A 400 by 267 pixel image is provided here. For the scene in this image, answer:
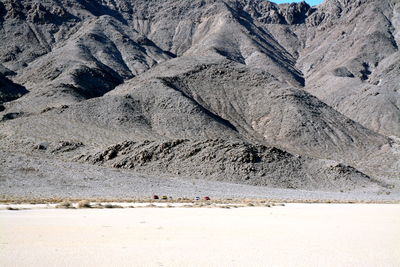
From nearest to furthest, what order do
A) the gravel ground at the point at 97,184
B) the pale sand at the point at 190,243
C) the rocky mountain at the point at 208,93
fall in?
the pale sand at the point at 190,243
the gravel ground at the point at 97,184
the rocky mountain at the point at 208,93

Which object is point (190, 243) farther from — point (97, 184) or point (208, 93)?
point (208, 93)

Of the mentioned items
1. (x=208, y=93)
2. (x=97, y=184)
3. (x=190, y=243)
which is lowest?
(x=97, y=184)

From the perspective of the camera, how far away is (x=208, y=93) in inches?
3509

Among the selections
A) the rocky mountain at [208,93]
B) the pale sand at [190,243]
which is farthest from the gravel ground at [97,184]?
the pale sand at [190,243]

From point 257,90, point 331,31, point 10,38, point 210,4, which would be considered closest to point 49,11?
point 10,38

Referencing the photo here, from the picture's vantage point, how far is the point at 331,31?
186 m

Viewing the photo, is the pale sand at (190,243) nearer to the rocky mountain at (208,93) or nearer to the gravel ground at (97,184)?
the gravel ground at (97,184)

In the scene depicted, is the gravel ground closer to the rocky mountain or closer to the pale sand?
the rocky mountain

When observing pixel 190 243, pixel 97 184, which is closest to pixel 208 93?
pixel 97 184

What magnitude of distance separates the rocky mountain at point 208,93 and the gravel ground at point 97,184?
5.30 meters

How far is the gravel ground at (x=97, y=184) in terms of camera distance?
36.6m

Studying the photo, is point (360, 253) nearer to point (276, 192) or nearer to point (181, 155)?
point (276, 192)

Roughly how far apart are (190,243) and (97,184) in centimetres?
3140

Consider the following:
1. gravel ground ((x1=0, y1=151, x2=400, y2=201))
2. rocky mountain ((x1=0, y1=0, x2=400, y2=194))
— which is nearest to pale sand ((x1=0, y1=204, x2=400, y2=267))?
gravel ground ((x1=0, y1=151, x2=400, y2=201))
